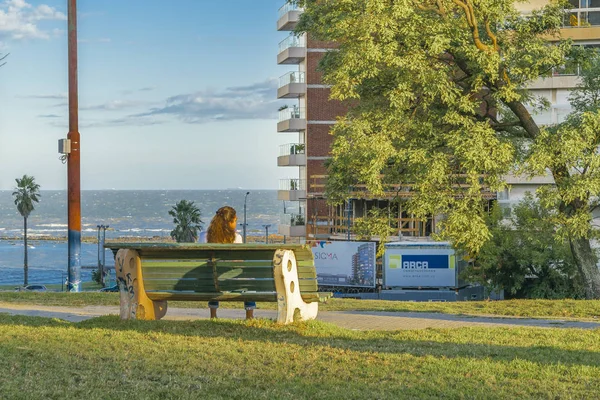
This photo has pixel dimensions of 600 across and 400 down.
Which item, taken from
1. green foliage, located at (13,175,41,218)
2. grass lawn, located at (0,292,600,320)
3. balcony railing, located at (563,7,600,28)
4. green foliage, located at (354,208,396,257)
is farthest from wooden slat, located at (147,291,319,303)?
green foliage, located at (13,175,41,218)

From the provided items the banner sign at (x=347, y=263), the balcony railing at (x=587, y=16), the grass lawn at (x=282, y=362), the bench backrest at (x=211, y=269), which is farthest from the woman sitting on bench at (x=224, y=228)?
the balcony railing at (x=587, y=16)

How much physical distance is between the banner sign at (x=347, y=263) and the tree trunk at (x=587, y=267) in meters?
27.7

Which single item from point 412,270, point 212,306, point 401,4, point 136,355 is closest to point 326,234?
point 412,270

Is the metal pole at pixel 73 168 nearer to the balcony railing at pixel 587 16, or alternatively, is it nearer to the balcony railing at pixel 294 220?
the balcony railing at pixel 587 16

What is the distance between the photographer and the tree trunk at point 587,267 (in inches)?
914

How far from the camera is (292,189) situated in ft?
211

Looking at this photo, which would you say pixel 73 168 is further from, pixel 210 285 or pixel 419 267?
pixel 419 267

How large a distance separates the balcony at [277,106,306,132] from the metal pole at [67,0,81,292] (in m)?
42.7

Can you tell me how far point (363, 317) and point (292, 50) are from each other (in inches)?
2026

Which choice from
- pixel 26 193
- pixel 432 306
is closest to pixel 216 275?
pixel 432 306

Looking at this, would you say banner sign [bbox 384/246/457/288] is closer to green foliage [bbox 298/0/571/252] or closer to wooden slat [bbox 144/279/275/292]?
green foliage [bbox 298/0/571/252]

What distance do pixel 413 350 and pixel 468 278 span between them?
29999 mm

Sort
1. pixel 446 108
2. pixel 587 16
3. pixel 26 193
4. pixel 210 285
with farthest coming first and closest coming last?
pixel 26 193 → pixel 587 16 → pixel 446 108 → pixel 210 285

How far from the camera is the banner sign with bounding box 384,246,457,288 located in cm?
4803
